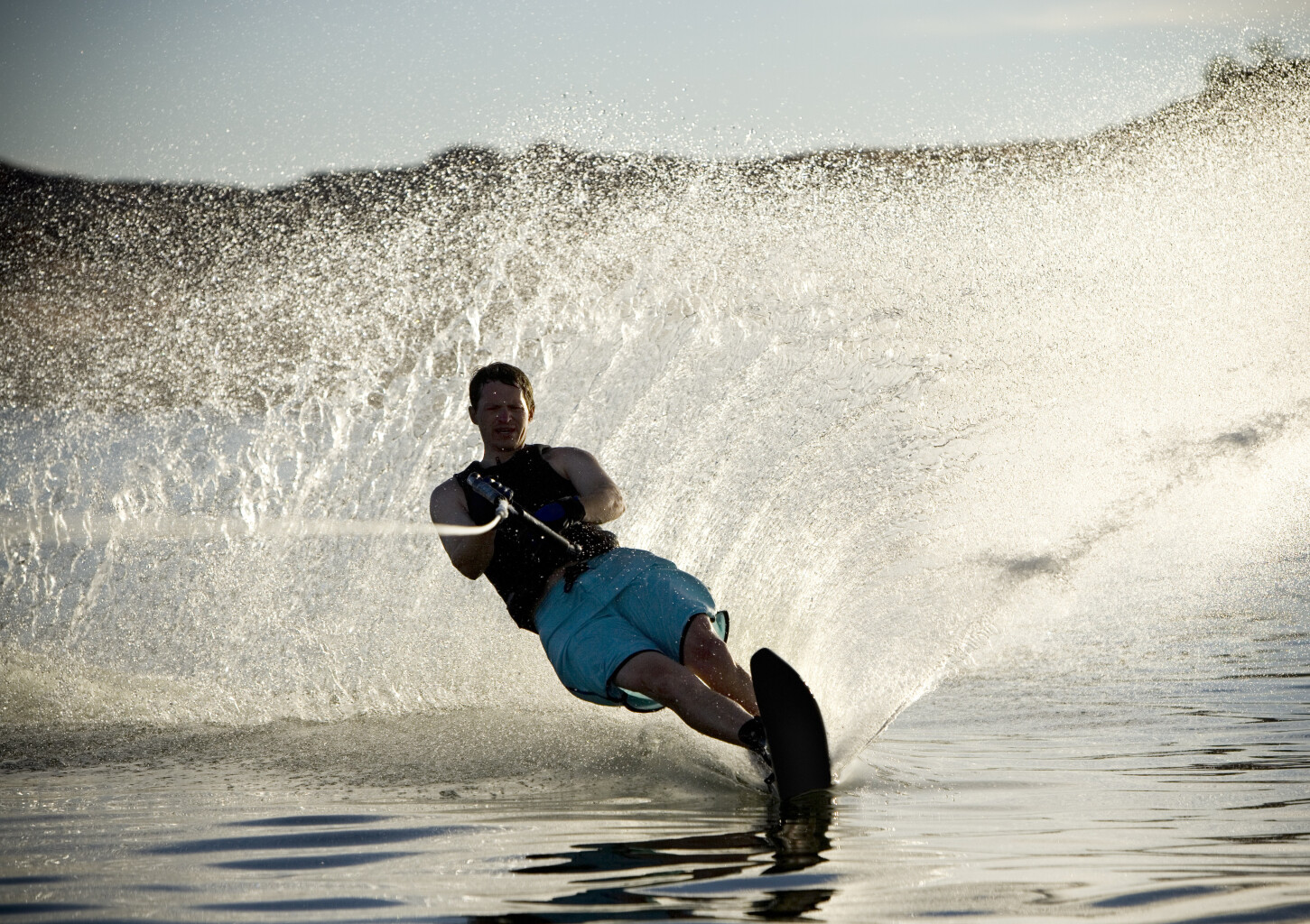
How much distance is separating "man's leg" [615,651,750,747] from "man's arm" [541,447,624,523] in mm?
627

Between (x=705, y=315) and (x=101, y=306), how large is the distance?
774 inches

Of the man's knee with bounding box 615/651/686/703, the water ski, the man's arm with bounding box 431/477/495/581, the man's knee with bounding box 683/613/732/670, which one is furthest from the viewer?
the man's arm with bounding box 431/477/495/581

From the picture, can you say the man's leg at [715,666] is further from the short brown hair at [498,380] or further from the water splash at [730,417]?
the short brown hair at [498,380]

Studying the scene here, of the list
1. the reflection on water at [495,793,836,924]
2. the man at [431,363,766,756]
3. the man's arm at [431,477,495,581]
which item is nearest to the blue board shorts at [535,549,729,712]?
the man at [431,363,766,756]

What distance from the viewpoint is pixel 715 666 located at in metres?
4.02

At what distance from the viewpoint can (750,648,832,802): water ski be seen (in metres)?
3.58

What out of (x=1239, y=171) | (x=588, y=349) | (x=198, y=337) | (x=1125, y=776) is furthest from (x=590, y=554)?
(x=198, y=337)

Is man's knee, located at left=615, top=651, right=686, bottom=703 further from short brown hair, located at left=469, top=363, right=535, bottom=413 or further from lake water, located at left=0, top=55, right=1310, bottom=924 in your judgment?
short brown hair, located at left=469, top=363, right=535, bottom=413

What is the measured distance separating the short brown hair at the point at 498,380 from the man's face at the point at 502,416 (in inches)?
0.6

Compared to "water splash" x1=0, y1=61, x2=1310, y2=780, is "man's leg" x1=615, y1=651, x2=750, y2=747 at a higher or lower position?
lower

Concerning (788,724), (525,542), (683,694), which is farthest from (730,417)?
(788,724)

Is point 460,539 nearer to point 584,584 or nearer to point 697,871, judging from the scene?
point 584,584

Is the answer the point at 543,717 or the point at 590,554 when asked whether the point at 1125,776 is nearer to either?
the point at 590,554

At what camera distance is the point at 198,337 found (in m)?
17.0
